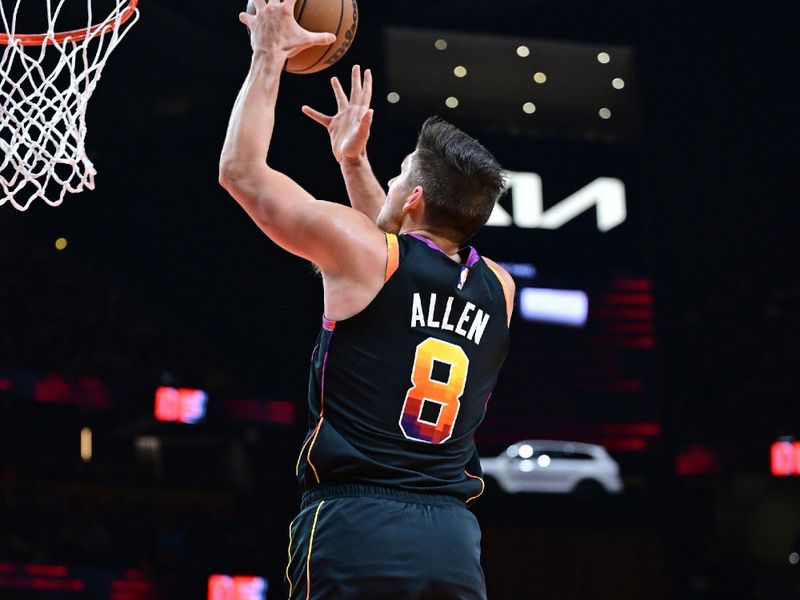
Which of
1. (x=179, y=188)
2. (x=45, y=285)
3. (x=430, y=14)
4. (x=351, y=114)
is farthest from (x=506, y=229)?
(x=351, y=114)

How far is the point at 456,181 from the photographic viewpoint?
2893 mm

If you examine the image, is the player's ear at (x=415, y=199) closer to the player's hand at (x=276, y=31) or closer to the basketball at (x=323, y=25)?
the player's hand at (x=276, y=31)

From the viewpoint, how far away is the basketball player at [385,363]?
2.60 m

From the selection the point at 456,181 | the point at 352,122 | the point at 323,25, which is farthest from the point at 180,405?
the point at 456,181

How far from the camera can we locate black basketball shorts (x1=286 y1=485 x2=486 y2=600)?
2557 millimetres

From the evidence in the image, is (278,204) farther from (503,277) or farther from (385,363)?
(503,277)

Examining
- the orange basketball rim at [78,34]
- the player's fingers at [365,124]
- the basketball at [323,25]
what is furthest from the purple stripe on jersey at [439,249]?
the orange basketball rim at [78,34]

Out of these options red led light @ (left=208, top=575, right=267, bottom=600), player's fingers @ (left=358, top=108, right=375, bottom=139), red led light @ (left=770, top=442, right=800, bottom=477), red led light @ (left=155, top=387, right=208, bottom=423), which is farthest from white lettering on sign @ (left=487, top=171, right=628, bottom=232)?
player's fingers @ (left=358, top=108, right=375, bottom=139)

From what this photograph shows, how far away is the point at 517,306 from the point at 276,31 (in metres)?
10.2

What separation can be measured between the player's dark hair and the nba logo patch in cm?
10

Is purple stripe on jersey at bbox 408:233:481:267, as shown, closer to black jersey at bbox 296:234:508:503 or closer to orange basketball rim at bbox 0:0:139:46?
black jersey at bbox 296:234:508:503

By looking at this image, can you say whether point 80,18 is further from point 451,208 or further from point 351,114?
point 451,208

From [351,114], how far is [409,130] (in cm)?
962

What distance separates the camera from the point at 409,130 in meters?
12.9
